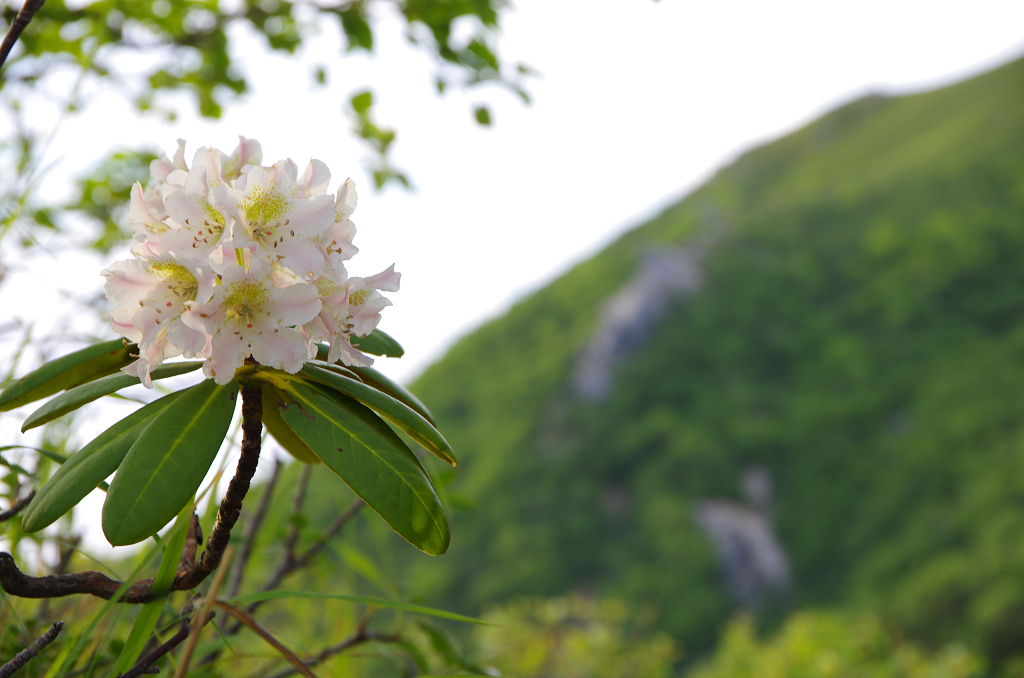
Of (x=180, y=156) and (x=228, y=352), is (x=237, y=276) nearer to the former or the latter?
(x=228, y=352)

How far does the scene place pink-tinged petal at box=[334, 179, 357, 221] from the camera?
3.03 feet

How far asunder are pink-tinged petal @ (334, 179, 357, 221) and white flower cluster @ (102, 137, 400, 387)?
0.02 m

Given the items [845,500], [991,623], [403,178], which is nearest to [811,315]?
[845,500]

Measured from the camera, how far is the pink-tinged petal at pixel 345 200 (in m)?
0.92

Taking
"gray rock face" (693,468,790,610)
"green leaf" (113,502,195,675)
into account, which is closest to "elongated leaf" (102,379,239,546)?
"green leaf" (113,502,195,675)

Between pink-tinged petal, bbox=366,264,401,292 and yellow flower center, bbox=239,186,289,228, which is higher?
yellow flower center, bbox=239,186,289,228

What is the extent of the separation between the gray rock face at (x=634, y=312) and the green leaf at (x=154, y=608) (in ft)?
62.3

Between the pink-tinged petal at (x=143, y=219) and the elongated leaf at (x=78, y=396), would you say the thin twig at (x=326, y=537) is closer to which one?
the elongated leaf at (x=78, y=396)

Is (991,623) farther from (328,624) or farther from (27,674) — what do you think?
(27,674)

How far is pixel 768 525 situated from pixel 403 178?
16.2m

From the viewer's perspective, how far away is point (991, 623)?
1104 centimetres

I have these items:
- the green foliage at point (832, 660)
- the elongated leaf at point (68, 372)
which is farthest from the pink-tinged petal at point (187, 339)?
the green foliage at point (832, 660)

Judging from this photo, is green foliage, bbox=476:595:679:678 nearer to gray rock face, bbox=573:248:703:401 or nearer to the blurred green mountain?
the blurred green mountain

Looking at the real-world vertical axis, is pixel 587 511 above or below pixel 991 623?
above
